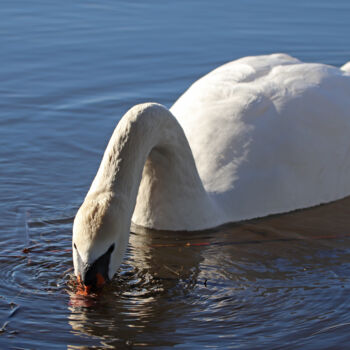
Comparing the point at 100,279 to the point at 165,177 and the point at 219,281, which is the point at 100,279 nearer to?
the point at 219,281

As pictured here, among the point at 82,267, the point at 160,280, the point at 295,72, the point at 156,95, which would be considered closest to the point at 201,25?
the point at 156,95

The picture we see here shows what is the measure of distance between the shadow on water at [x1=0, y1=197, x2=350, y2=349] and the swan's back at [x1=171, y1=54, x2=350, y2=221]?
0.96ft

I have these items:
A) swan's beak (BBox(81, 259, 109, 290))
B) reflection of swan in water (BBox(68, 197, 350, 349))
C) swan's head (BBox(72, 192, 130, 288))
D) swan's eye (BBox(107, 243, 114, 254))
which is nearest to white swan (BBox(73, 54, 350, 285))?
reflection of swan in water (BBox(68, 197, 350, 349))

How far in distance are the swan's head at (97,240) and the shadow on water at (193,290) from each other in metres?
0.43

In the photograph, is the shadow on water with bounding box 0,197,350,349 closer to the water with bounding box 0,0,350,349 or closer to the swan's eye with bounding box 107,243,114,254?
the water with bounding box 0,0,350,349

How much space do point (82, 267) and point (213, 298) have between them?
113cm

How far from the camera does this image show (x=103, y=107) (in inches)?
449

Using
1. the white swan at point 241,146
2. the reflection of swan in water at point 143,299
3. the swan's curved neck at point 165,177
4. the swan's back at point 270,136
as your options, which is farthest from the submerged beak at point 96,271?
the swan's back at point 270,136

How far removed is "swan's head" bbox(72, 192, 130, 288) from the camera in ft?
19.5

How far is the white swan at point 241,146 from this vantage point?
7.60 metres

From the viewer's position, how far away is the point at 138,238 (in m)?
7.84

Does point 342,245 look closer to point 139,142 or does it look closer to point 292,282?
point 292,282

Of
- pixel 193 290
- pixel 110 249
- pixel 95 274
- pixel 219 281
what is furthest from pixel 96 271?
pixel 219 281

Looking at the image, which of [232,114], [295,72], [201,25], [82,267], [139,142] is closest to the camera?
[82,267]
